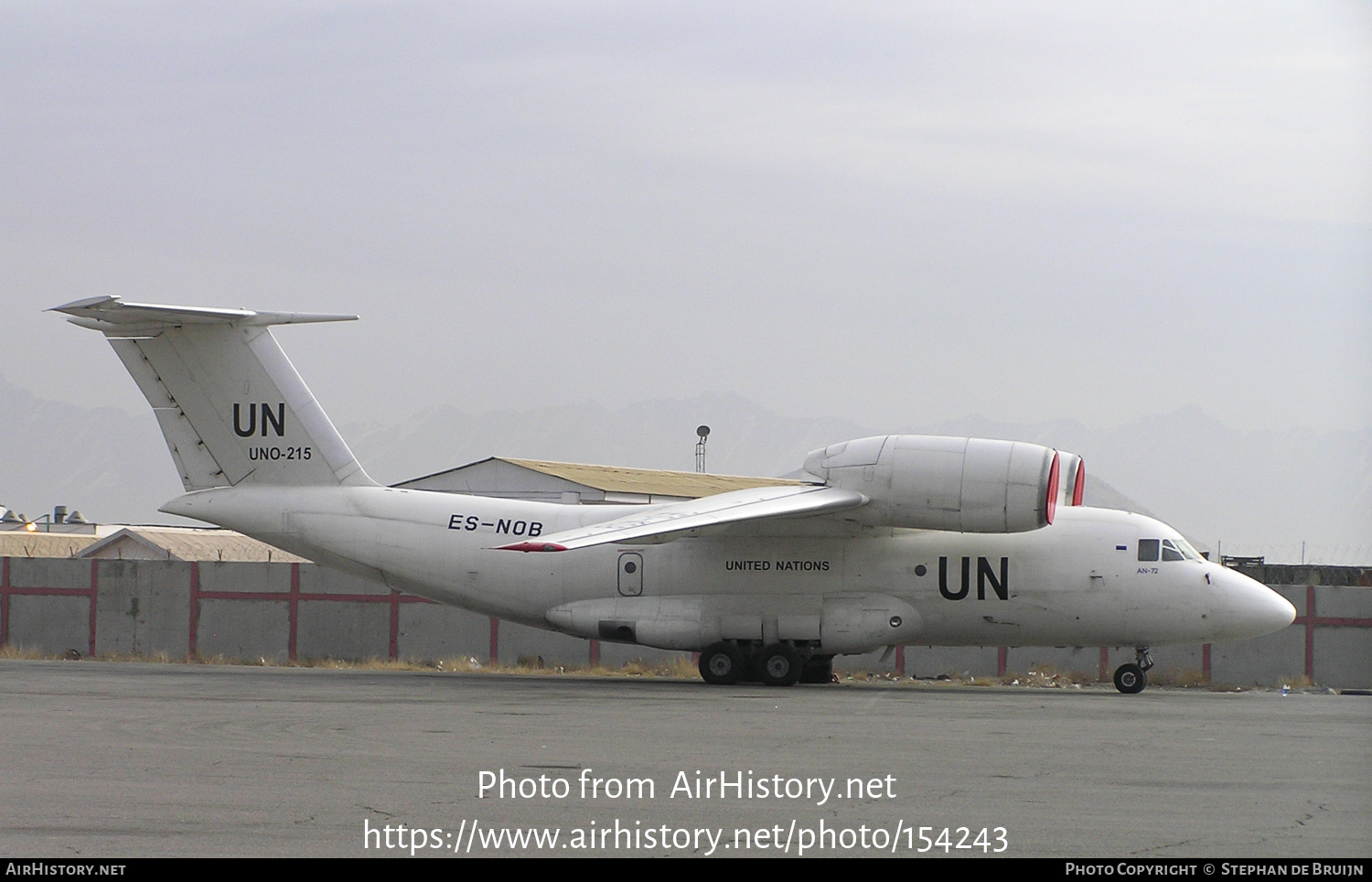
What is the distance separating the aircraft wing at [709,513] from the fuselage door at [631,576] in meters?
0.58

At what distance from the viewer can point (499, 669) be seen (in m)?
26.5

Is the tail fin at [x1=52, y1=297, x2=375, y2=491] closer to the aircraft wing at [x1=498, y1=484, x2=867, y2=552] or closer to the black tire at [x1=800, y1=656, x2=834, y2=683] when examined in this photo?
the aircraft wing at [x1=498, y1=484, x2=867, y2=552]

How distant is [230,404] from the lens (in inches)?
863

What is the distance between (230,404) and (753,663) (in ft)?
29.7

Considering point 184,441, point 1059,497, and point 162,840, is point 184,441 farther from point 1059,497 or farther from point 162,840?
point 162,840

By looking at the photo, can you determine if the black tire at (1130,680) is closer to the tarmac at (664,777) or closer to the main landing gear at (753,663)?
the tarmac at (664,777)

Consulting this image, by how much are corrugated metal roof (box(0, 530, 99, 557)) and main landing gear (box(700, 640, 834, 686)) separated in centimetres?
3003

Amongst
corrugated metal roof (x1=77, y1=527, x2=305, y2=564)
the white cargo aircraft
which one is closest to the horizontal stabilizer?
the white cargo aircraft

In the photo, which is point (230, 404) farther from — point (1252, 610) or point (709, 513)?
point (1252, 610)

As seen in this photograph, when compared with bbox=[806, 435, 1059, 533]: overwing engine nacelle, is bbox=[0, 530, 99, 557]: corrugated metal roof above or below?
below

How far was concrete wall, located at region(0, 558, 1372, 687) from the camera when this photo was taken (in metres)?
25.3

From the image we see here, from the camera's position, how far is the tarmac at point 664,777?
7590 millimetres

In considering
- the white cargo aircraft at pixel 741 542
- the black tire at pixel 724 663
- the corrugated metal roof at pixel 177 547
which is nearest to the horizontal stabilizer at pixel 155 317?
the white cargo aircraft at pixel 741 542
